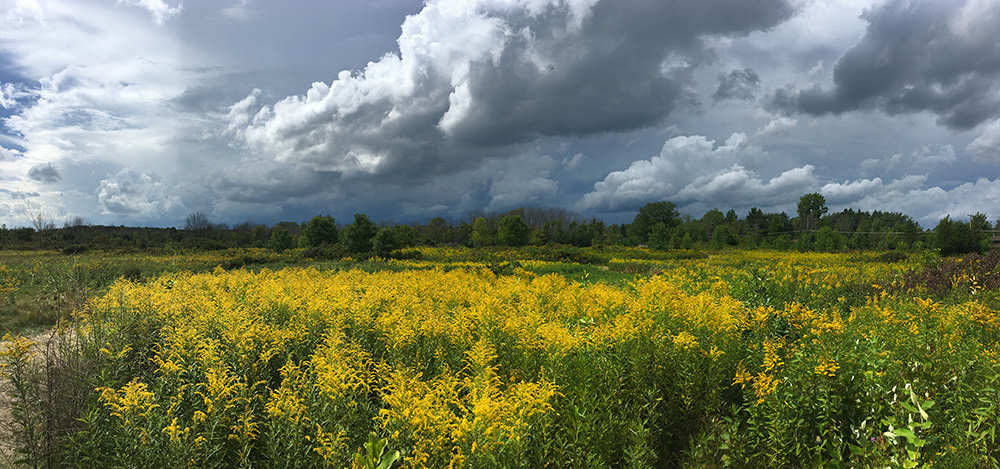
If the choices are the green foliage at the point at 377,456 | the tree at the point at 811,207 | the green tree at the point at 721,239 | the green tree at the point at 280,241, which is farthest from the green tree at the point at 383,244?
the tree at the point at 811,207

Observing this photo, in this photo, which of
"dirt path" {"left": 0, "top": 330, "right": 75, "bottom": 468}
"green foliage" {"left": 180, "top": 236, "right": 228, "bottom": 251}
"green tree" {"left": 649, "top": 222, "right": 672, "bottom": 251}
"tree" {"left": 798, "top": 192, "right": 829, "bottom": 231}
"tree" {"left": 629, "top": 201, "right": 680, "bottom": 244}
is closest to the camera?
"dirt path" {"left": 0, "top": 330, "right": 75, "bottom": 468}

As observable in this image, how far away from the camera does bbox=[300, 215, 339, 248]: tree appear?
1767 inches

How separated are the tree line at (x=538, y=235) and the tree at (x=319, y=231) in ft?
0.31

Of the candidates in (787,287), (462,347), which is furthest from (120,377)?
(787,287)

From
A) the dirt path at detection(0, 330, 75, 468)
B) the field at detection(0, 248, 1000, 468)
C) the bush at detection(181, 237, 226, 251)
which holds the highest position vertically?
the bush at detection(181, 237, 226, 251)

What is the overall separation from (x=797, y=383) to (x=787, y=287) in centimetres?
700

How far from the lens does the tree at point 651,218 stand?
65500mm

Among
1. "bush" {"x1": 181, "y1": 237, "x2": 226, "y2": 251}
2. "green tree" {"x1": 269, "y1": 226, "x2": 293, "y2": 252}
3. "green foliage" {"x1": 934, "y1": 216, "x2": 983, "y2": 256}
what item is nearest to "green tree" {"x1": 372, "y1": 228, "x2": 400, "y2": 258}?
"bush" {"x1": 181, "y1": 237, "x2": 226, "y2": 251}

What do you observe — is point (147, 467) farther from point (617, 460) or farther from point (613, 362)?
point (613, 362)

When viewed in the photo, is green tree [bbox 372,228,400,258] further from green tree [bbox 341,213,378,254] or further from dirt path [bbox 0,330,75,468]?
dirt path [bbox 0,330,75,468]

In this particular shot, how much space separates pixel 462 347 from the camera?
4.36 meters

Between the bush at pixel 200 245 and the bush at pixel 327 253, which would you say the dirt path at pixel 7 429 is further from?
the bush at pixel 200 245

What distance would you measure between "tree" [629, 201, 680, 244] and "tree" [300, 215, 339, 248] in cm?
4067

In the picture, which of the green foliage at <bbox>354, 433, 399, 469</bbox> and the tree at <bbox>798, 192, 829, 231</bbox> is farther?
the tree at <bbox>798, 192, 829, 231</bbox>
